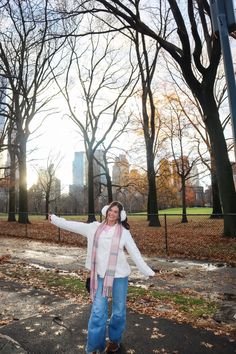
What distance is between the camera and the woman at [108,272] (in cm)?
420

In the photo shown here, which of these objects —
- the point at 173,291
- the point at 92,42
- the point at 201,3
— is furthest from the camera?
the point at 92,42

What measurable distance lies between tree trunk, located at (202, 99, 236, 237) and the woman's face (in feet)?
34.8

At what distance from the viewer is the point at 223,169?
14836mm

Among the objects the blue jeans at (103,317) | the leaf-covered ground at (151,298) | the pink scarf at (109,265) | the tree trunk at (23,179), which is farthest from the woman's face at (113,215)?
the tree trunk at (23,179)

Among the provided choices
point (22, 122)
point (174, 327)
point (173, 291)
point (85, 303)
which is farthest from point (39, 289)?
point (22, 122)

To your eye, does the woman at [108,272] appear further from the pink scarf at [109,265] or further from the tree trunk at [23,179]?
the tree trunk at [23,179]

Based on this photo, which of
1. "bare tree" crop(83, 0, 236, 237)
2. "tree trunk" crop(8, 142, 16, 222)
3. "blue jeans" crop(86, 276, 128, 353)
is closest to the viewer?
"blue jeans" crop(86, 276, 128, 353)

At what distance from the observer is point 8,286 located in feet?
26.7

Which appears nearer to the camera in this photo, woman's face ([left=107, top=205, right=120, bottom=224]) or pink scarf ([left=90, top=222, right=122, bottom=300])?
pink scarf ([left=90, top=222, right=122, bottom=300])

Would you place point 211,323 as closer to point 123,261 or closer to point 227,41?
point 123,261

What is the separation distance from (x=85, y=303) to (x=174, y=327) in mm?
1926

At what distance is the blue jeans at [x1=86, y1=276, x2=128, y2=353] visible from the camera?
4.16 m

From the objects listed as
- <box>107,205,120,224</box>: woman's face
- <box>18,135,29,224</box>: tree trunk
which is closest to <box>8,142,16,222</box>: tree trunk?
<box>18,135,29,224</box>: tree trunk

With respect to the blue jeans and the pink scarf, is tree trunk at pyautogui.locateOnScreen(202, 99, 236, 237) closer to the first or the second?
the blue jeans
